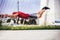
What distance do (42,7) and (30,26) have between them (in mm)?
238

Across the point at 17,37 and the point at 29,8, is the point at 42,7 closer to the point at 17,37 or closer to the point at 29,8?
the point at 29,8

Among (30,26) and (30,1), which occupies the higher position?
(30,1)

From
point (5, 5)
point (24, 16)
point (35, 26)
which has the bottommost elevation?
point (35, 26)

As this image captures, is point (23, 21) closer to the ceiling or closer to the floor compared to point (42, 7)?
closer to the floor

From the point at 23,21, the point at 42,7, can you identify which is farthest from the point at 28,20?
the point at 42,7

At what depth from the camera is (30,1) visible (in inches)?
54.1

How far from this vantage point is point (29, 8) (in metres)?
1.37

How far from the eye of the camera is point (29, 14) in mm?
1355

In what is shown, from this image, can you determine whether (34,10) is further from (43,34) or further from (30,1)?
(43,34)

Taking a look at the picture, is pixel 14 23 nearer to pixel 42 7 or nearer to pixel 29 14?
pixel 29 14

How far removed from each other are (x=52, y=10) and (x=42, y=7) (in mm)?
111

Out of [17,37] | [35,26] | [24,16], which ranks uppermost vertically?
[24,16]

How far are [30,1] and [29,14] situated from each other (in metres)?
0.14

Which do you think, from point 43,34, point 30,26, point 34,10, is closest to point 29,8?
point 34,10
